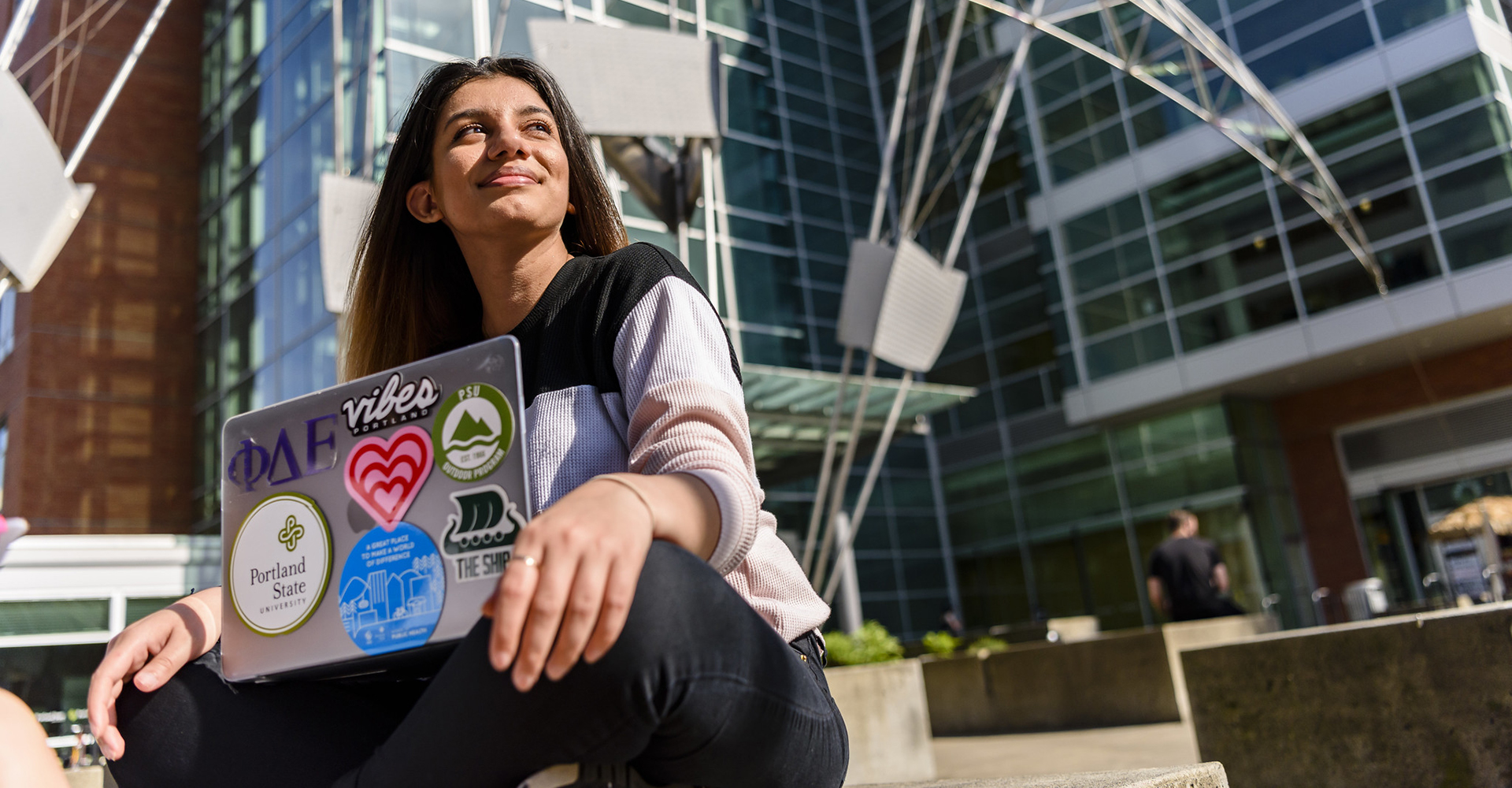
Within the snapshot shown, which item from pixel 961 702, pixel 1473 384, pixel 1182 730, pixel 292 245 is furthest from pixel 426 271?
pixel 1473 384

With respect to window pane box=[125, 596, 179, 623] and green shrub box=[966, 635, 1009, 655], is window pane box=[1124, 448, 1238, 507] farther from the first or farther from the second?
window pane box=[125, 596, 179, 623]

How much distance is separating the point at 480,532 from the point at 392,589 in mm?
127

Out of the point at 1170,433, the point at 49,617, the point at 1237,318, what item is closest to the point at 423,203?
the point at 49,617

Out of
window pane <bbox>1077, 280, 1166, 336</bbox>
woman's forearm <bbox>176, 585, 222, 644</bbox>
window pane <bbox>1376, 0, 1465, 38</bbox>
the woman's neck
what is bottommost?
woman's forearm <bbox>176, 585, 222, 644</bbox>

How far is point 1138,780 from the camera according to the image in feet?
5.54

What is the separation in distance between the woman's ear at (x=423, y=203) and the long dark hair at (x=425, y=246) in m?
0.02

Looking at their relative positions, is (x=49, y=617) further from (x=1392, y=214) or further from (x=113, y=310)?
(x=1392, y=214)

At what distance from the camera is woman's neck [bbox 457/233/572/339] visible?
5.79ft

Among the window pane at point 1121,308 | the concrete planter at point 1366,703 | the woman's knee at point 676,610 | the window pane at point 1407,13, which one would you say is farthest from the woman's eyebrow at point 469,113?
the window pane at point 1121,308

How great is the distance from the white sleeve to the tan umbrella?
45.8 feet

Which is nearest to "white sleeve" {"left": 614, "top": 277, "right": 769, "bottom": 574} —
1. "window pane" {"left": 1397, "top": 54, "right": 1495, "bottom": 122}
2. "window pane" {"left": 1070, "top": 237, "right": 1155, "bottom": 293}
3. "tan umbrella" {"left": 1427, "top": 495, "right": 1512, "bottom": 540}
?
"tan umbrella" {"left": 1427, "top": 495, "right": 1512, "bottom": 540}

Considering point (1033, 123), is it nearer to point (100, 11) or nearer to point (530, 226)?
point (100, 11)

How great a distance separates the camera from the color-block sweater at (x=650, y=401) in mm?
1208

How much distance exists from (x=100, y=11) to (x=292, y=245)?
9.72m
